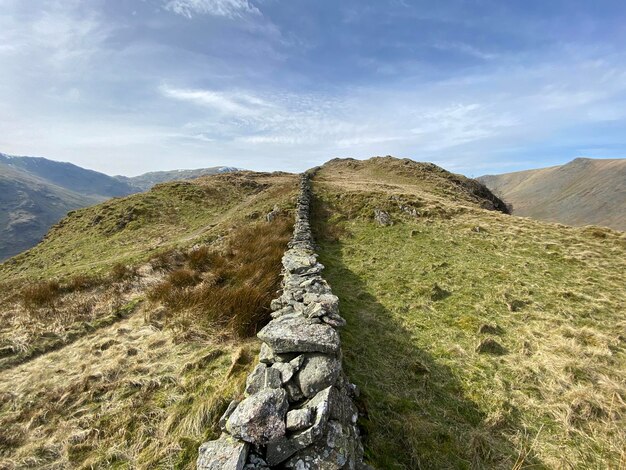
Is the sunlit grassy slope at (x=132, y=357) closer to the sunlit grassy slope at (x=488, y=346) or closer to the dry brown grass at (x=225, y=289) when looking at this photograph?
the dry brown grass at (x=225, y=289)

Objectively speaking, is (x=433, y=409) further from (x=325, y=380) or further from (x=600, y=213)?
(x=600, y=213)

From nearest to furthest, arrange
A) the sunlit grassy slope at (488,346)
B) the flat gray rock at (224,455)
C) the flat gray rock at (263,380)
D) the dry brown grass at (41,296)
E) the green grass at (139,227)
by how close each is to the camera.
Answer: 1. the flat gray rock at (224,455)
2. the flat gray rock at (263,380)
3. the sunlit grassy slope at (488,346)
4. the dry brown grass at (41,296)
5. the green grass at (139,227)

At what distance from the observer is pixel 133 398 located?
5211 millimetres

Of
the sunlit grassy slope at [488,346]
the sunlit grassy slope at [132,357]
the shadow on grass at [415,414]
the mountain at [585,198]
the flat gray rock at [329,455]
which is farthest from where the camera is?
the mountain at [585,198]

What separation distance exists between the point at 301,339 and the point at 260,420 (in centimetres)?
128

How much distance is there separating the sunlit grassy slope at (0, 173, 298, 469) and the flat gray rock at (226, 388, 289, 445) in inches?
46.7

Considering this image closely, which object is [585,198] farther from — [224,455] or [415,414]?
[224,455]

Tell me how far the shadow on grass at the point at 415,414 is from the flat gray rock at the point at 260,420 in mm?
1596

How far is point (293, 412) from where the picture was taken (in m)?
3.62

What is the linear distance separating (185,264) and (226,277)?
311cm

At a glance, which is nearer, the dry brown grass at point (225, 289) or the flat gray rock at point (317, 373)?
the flat gray rock at point (317, 373)

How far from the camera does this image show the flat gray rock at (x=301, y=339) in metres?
4.52

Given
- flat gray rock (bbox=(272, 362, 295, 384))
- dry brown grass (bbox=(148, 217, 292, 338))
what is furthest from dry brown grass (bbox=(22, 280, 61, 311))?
flat gray rock (bbox=(272, 362, 295, 384))

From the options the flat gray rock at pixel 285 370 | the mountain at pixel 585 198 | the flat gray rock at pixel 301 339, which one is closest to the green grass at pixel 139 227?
the flat gray rock at pixel 301 339
